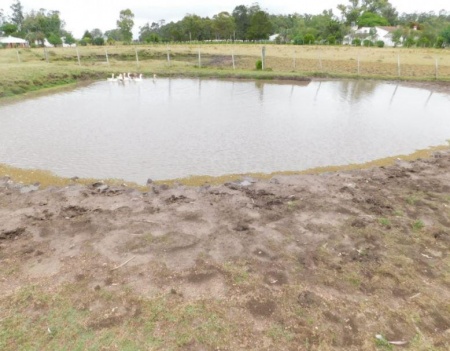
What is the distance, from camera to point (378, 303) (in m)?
3.96

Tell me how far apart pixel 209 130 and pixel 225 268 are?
6883 millimetres

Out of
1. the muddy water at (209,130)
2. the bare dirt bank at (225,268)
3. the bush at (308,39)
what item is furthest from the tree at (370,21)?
the bare dirt bank at (225,268)

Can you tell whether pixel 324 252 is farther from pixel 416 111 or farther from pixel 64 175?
pixel 416 111

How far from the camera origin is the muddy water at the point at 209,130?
8289mm

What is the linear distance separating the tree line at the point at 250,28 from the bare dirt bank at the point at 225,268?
47780 millimetres

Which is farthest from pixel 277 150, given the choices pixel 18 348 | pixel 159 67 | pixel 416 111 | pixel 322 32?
pixel 322 32

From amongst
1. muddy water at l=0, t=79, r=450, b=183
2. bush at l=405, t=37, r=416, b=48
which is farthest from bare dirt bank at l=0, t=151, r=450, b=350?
bush at l=405, t=37, r=416, b=48

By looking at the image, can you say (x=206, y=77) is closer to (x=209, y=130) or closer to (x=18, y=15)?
(x=209, y=130)

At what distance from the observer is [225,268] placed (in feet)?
14.7

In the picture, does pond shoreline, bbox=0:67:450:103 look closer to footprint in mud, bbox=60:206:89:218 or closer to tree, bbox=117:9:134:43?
footprint in mud, bbox=60:206:89:218

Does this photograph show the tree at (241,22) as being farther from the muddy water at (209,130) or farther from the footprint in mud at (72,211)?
the footprint in mud at (72,211)

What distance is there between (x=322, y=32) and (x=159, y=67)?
41.9 m

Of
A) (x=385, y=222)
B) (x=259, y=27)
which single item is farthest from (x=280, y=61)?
(x=259, y=27)

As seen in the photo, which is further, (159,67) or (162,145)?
(159,67)
